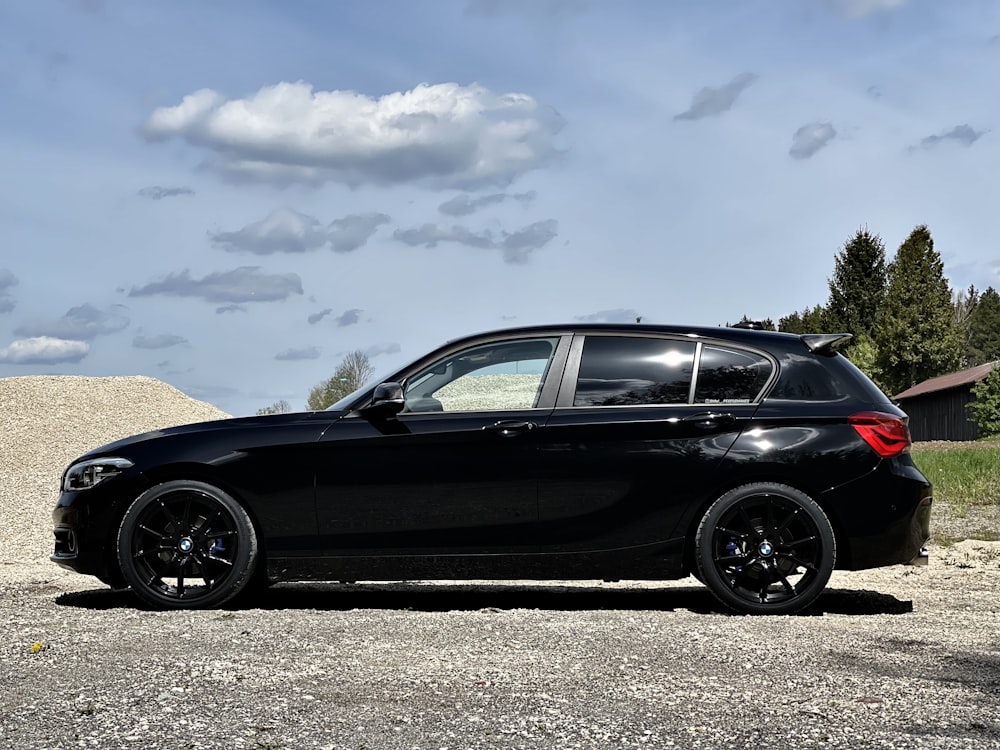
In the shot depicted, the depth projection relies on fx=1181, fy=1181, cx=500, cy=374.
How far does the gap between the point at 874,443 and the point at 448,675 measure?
10.3ft

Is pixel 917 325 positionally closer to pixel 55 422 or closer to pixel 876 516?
pixel 55 422

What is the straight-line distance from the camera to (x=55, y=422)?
92.0ft

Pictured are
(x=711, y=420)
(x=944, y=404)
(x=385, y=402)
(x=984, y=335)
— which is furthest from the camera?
(x=984, y=335)

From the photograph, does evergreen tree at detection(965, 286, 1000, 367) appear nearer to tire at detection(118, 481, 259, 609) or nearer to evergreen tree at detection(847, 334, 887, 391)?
evergreen tree at detection(847, 334, 887, 391)

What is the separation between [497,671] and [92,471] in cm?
335

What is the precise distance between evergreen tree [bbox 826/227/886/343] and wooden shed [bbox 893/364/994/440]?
36.2 ft

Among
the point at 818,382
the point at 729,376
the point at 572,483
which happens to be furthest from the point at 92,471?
the point at 818,382

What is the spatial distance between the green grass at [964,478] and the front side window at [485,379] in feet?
33.2

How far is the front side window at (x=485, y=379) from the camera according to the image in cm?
707

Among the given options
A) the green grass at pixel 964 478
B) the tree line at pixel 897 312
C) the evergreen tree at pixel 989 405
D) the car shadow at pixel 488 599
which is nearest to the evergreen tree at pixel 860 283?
the tree line at pixel 897 312

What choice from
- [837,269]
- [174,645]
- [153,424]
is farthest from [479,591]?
[837,269]

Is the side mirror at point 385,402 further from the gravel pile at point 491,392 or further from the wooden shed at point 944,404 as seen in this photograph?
the wooden shed at point 944,404

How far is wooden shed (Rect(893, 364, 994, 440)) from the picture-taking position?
220 feet

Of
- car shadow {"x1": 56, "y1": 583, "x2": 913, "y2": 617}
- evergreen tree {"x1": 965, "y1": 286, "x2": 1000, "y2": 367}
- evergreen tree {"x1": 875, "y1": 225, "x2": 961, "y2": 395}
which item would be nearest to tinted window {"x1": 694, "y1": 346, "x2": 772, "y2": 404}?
car shadow {"x1": 56, "y1": 583, "x2": 913, "y2": 617}
